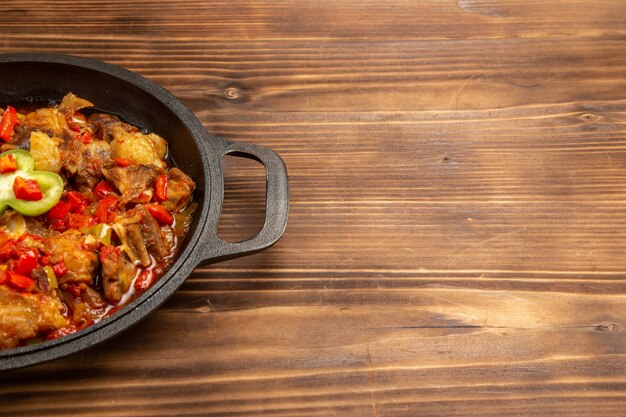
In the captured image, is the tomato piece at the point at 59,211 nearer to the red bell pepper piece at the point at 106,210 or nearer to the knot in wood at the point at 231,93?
the red bell pepper piece at the point at 106,210

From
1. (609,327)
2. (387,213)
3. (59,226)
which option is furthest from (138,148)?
(609,327)

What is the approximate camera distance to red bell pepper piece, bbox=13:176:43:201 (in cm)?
247

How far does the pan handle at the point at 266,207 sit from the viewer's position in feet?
7.73

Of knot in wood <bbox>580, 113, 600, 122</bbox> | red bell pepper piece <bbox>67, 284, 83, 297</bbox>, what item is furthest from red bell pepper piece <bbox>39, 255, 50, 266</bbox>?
knot in wood <bbox>580, 113, 600, 122</bbox>

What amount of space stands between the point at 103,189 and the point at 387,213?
117 cm

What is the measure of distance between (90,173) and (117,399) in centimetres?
86

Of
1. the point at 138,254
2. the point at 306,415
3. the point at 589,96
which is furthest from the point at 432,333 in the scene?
the point at 589,96

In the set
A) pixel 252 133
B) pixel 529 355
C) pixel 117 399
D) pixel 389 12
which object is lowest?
pixel 529 355

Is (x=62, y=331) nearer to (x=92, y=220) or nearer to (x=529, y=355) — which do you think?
(x=92, y=220)

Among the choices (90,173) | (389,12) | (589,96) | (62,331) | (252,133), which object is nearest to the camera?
(62,331)

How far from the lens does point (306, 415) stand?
2.38 meters

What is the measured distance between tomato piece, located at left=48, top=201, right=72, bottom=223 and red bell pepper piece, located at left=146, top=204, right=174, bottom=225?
297 mm

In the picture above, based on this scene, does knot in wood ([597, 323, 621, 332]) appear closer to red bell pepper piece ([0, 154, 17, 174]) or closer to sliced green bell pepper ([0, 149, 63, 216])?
sliced green bell pepper ([0, 149, 63, 216])

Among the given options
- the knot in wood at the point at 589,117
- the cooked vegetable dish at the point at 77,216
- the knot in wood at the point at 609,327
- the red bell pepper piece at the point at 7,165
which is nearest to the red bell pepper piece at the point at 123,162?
the cooked vegetable dish at the point at 77,216
